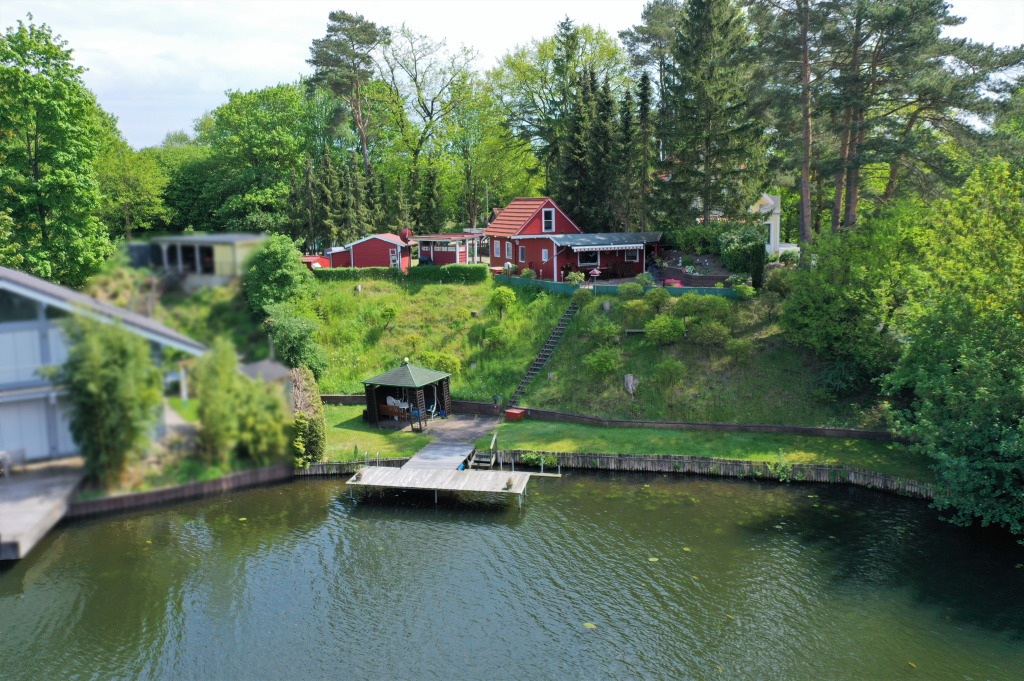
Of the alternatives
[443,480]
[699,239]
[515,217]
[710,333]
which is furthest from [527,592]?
[515,217]

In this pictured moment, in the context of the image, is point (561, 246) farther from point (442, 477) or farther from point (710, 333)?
point (442, 477)

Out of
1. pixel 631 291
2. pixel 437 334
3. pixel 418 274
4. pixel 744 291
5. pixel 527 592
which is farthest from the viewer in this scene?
pixel 418 274

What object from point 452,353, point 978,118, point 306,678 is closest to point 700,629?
point 306,678

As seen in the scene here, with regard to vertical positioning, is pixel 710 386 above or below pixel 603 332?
below

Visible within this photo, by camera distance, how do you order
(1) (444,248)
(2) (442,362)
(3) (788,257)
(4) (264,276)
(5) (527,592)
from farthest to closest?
(1) (444,248), (3) (788,257), (2) (442,362), (5) (527,592), (4) (264,276)

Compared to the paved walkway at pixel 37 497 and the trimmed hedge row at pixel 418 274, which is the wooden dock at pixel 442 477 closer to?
the trimmed hedge row at pixel 418 274

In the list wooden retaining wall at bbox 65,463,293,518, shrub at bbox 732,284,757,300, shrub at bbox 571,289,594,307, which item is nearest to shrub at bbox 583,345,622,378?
shrub at bbox 571,289,594,307

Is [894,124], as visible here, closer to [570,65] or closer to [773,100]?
[773,100]
